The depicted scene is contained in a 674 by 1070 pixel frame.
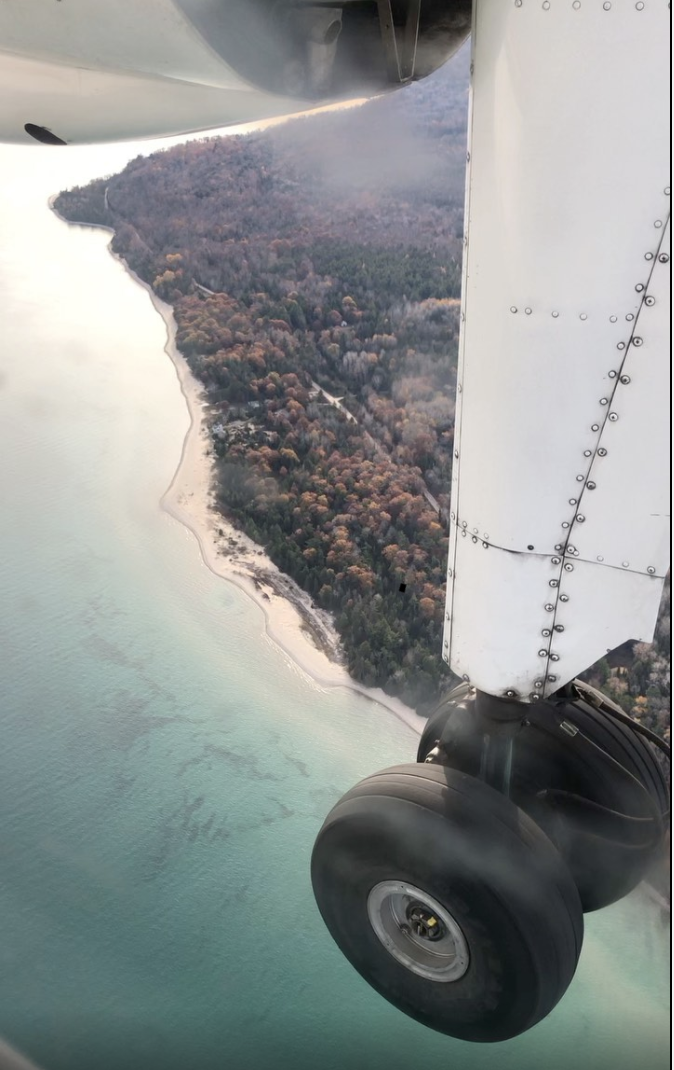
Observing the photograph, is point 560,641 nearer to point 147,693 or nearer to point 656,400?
point 656,400

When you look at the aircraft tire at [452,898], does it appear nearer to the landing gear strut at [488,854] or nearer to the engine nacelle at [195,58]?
the landing gear strut at [488,854]

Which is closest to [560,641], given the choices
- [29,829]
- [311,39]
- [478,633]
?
[478,633]

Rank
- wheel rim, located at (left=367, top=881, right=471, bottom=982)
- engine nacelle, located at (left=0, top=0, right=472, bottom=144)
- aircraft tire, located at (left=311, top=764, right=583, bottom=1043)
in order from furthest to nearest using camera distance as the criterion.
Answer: wheel rim, located at (left=367, top=881, right=471, bottom=982)
aircraft tire, located at (left=311, top=764, right=583, bottom=1043)
engine nacelle, located at (left=0, top=0, right=472, bottom=144)

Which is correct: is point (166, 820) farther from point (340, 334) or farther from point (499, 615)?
point (340, 334)

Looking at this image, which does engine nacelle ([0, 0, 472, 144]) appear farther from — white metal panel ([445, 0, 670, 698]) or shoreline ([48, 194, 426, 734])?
shoreline ([48, 194, 426, 734])

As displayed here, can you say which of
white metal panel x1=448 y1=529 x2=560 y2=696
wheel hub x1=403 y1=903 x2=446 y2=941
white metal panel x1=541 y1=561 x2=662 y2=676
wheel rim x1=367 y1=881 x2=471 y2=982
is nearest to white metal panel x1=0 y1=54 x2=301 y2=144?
white metal panel x1=448 y1=529 x2=560 y2=696
